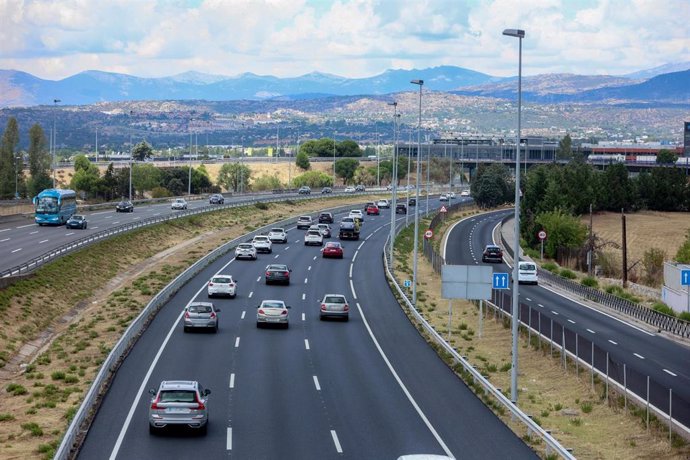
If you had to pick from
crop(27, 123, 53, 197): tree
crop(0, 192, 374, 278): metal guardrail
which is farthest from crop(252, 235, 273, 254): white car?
crop(27, 123, 53, 197): tree

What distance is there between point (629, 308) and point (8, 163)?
341ft

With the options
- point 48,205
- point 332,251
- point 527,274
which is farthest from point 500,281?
point 48,205

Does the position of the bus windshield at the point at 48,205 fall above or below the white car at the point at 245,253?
above

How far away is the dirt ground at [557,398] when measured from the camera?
2875 centimetres

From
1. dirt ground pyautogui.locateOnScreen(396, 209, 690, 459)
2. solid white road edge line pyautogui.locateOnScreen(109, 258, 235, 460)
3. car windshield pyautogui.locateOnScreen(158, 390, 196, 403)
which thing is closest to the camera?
solid white road edge line pyautogui.locateOnScreen(109, 258, 235, 460)

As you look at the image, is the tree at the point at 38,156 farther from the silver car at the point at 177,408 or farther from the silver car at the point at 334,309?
the silver car at the point at 177,408

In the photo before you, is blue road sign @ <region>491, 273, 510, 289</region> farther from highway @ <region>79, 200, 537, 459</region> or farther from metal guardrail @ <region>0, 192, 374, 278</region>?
metal guardrail @ <region>0, 192, 374, 278</region>

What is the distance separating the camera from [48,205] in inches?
3551

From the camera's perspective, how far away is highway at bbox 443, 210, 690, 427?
35344 mm

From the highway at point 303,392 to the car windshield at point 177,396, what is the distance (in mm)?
989

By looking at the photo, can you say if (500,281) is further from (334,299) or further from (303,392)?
(303,392)

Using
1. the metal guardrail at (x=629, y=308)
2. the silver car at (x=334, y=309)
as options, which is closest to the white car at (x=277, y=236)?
the metal guardrail at (x=629, y=308)

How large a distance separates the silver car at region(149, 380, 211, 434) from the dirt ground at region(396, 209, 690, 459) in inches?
344

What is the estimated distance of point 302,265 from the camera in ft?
247
